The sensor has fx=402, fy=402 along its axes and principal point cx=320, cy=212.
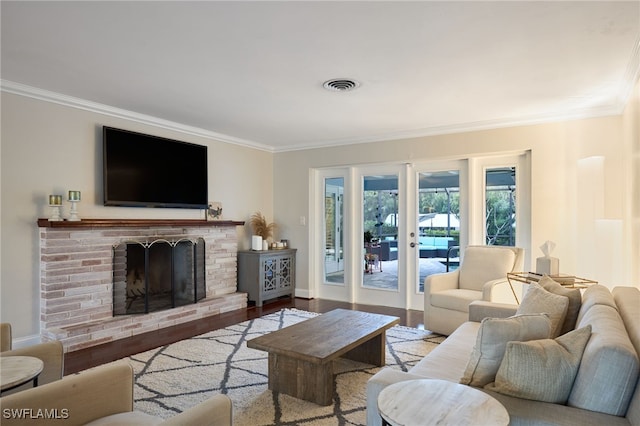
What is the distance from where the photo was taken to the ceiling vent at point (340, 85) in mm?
3275

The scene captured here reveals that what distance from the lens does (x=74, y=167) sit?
388 centimetres

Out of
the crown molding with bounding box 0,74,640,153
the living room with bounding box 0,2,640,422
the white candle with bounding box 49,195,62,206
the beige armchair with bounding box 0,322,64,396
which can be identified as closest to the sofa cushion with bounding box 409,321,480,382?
the living room with bounding box 0,2,640,422

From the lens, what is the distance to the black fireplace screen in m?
4.15

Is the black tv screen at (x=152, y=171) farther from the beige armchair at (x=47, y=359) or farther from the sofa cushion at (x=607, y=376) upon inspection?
the sofa cushion at (x=607, y=376)

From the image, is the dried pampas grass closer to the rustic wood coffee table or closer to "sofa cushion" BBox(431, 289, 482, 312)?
"sofa cushion" BBox(431, 289, 482, 312)

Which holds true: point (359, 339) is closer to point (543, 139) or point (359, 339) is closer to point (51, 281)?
point (51, 281)

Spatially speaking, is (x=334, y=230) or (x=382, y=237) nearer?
(x=382, y=237)

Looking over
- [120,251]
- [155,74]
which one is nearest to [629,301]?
[155,74]

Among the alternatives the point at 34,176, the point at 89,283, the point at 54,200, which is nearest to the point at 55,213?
the point at 54,200

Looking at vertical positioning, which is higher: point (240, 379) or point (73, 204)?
point (73, 204)

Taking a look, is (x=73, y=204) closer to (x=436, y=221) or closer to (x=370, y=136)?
(x=370, y=136)

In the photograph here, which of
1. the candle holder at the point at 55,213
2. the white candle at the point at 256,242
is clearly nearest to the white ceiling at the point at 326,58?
the candle holder at the point at 55,213

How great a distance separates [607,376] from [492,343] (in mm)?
385

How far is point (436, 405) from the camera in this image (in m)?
1.39
